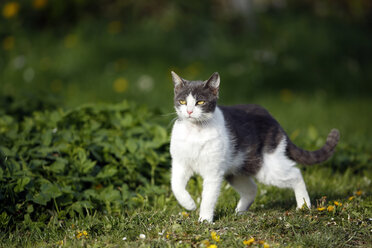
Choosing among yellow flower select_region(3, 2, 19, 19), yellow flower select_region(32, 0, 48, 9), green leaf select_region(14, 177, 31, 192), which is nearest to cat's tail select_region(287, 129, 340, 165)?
green leaf select_region(14, 177, 31, 192)

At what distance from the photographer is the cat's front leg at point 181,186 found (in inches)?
147

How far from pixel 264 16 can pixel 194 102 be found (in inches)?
281

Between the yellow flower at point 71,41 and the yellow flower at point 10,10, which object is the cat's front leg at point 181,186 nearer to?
the yellow flower at point 71,41

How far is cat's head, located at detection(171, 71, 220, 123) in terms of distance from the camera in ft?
11.7

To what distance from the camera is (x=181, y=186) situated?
377 centimetres

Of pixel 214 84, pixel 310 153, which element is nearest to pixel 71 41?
pixel 214 84

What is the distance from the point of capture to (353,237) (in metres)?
3.21

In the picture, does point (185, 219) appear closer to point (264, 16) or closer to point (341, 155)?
point (341, 155)

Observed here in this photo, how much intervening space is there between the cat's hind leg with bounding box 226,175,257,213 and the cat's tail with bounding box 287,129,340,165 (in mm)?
451

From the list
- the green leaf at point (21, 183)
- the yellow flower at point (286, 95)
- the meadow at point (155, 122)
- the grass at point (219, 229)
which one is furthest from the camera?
the yellow flower at point (286, 95)

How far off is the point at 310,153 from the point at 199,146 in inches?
45.9

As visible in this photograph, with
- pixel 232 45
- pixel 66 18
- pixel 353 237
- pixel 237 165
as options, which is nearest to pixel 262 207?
pixel 237 165

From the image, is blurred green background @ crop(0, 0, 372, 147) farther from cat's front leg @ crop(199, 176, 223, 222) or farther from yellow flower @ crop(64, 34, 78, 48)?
cat's front leg @ crop(199, 176, 223, 222)

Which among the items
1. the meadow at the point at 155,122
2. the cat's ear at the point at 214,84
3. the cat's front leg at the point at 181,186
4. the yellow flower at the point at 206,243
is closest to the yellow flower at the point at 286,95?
the meadow at the point at 155,122
